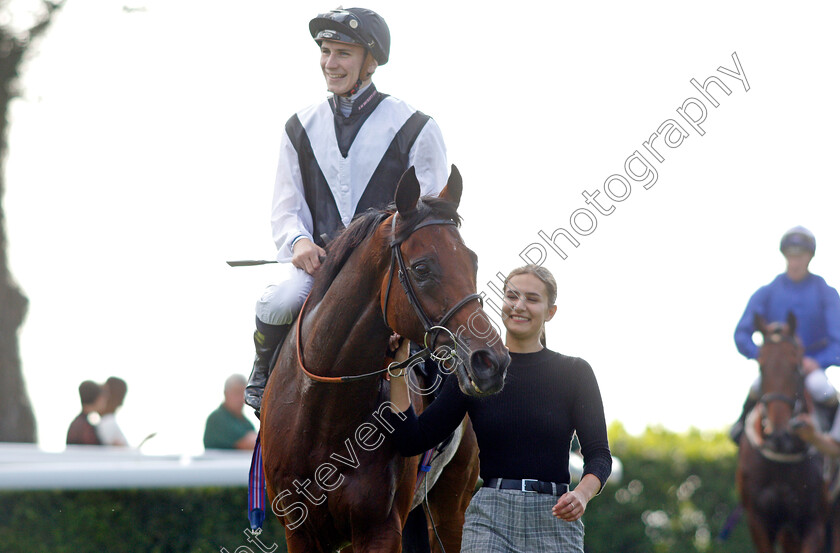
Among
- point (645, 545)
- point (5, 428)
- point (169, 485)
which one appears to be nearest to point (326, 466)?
point (169, 485)

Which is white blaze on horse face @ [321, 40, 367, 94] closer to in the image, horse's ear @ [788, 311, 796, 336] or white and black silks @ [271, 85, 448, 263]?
white and black silks @ [271, 85, 448, 263]

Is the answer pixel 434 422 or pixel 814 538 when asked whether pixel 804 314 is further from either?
pixel 434 422

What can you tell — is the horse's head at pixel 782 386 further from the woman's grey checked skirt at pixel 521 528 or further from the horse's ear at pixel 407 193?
the horse's ear at pixel 407 193

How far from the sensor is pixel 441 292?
301cm

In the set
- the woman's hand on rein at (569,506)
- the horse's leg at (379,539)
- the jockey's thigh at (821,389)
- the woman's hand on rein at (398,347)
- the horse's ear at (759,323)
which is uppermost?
the woman's hand on rein at (398,347)

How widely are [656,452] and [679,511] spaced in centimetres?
59

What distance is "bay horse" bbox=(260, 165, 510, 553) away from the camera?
3.15m

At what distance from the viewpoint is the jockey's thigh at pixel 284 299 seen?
12.2ft

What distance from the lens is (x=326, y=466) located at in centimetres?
337

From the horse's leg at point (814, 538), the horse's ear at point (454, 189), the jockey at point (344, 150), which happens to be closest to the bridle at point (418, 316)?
the horse's ear at point (454, 189)

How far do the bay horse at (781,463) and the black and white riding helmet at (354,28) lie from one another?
5253 mm

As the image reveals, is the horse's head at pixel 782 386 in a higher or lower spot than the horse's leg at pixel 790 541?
higher

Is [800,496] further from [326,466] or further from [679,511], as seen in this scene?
[326,466]

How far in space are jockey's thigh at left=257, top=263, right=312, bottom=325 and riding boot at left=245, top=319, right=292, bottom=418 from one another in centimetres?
6
